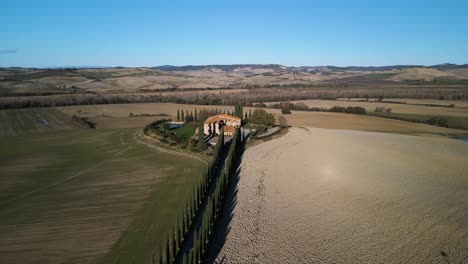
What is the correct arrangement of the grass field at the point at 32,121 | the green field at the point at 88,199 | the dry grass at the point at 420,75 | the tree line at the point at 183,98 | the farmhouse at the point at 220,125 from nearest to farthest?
the green field at the point at 88,199, the farmhouse at the point at 220,125, the grass field at the point at 32,121, the tree line at the point at 183,98, the dry grass at the point at 420,75

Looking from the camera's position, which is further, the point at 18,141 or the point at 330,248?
the point at 18,141

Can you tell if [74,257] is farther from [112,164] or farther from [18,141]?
[18,141]

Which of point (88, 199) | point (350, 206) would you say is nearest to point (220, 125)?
point (88, 199)

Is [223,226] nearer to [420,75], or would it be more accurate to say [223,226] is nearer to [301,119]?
[301,119]

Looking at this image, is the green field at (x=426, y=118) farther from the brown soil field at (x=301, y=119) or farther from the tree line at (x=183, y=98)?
the tree line at (x=183, y=98)

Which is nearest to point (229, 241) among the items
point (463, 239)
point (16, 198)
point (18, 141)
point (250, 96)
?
point (463, 239)

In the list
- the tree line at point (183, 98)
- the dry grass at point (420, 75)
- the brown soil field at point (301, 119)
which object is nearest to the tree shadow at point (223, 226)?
the brown soil field at point (301, 119)

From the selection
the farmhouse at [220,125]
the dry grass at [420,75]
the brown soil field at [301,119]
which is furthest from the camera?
the dry grass at [420,75]
